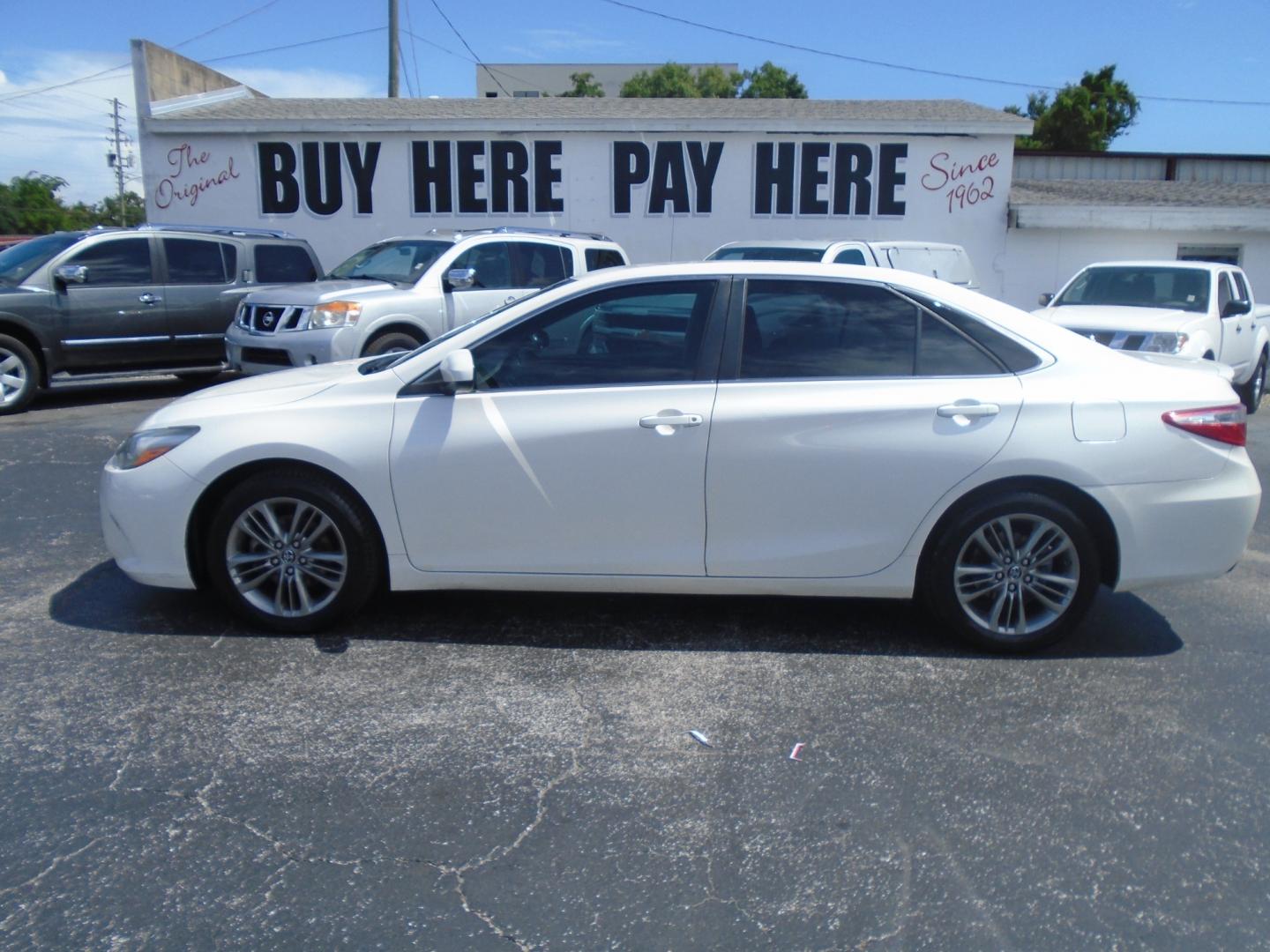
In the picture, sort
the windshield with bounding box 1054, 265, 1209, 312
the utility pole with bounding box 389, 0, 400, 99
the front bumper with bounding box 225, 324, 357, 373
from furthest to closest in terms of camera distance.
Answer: the utility pole with bounding box 389, 0, 400, 99, the windshield with bounding box 1054, 265, 1209, 312, the front bumper with bounding box 225, 324, 357, 373

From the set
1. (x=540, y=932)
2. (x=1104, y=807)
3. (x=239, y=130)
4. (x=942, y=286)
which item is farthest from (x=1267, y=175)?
(x=540, y=932)

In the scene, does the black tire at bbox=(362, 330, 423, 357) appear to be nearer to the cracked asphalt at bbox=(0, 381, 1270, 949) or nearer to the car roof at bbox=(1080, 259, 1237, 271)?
the cracked asphalt at bbox=(0, 381, 1270, 949)

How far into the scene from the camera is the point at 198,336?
12055 millimetres

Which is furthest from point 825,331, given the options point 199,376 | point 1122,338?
point 199,376

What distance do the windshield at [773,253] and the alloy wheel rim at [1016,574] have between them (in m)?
8.04

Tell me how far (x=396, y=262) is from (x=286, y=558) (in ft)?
24.4

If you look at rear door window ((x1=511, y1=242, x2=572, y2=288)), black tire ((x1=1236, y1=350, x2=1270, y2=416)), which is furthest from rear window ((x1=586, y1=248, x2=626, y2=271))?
black tire ((x1=1236, y1=350, x2=1270, y2=416))

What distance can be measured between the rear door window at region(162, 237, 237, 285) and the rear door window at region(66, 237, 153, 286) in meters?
0.24

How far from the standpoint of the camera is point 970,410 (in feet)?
14.8

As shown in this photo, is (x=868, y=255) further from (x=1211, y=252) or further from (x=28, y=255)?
(x=28, y=255)

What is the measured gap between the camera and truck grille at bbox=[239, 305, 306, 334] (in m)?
10.2

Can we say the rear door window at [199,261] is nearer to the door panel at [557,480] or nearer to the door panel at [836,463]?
the door panel at [557,480]

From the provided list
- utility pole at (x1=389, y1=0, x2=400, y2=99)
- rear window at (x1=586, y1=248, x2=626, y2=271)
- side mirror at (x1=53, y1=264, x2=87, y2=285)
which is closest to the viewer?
side mirror at (x1=53, y1=264, x2=87, y2=285)

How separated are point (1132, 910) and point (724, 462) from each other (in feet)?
7.26
